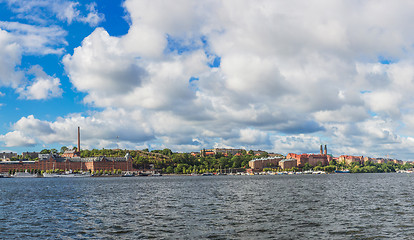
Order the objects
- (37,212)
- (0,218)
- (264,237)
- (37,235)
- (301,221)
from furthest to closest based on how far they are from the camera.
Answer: (37,212)
(0,218)
(301,221)
(37,235)
(264,237)

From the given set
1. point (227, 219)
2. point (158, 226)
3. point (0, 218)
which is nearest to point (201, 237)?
point (158, 226)

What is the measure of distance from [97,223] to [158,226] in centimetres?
608

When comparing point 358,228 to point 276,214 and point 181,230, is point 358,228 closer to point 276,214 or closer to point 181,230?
point 276,214

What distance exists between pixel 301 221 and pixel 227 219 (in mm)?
6649

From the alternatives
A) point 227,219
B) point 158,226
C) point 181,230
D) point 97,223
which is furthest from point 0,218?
point 227,219

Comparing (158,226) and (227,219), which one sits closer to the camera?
(158,226)

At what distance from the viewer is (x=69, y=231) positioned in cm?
3033

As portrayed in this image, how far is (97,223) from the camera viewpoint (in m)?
34.1

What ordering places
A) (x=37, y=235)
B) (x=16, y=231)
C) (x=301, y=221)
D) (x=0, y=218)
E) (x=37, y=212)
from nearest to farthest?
1. (x=37, y=235)
2. (x=16, y=231)
3. (x=301, y=221)
4. (x=0, y=218)
5. (x=37, y=212)

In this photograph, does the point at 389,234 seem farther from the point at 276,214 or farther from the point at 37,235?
the point at 37,235

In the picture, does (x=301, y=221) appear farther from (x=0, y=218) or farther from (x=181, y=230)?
(x=0, y=218)

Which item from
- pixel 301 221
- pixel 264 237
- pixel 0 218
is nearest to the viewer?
pixel 264 237

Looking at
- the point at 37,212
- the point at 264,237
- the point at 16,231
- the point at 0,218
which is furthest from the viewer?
the point at 37,212

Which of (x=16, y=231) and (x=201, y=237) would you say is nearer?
(x=201, y=237)
